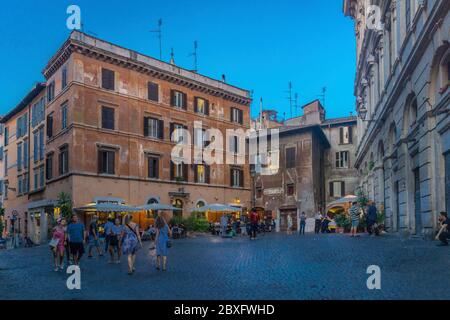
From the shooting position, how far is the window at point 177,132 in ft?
134

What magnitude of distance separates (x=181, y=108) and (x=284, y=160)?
1458 cm

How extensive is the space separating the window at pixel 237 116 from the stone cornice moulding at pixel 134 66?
2.79 feet

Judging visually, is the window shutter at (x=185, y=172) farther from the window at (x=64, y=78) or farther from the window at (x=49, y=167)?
the window at (x=64, y=78)

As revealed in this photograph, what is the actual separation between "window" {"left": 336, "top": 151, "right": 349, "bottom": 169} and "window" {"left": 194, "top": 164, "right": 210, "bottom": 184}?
1625cm

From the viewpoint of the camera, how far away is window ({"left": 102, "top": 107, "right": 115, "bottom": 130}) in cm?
3572

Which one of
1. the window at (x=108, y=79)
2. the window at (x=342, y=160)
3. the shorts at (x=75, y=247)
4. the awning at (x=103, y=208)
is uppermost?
the window at (x=108, y=79)

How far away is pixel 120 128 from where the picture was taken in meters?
36.8

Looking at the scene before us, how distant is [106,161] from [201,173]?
976 centimetres

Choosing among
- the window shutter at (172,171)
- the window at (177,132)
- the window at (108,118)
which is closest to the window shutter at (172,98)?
the window at (177,132)

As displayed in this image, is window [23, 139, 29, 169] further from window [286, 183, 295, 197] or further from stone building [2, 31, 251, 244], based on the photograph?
window [286, 183, 295, 197]

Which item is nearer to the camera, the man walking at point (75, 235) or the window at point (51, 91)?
the man walking at point (75, 235)

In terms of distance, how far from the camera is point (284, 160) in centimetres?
5188

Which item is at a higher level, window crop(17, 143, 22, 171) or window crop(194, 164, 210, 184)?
window crop(17, 143, 22, 171)

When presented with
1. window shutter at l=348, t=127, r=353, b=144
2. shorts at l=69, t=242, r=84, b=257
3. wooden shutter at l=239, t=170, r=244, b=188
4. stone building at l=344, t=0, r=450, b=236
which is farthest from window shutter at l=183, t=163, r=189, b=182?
shorts at l=69, t=242, r=84, b=257
